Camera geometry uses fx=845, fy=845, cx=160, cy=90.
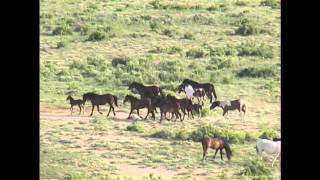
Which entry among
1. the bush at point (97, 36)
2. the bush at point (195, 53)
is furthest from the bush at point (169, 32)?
the bush at point (97, 36)

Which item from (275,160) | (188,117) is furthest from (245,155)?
(188,117)

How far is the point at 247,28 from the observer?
843 inches

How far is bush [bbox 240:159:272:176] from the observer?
1639 centimetres

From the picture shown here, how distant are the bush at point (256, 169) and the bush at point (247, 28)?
5.70 metres

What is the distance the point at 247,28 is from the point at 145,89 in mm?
3946

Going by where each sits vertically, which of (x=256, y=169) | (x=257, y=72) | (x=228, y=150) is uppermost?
(x=257, y=72)

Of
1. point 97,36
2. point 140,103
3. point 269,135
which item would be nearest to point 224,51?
point 97,36

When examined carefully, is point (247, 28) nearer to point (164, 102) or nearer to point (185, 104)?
point (185, 104)

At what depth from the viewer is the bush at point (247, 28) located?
21422mm

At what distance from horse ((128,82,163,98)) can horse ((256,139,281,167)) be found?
311cm

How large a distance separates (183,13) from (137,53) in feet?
8.15

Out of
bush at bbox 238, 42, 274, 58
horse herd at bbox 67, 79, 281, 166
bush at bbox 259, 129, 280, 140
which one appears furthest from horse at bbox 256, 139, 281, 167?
bush at bbox 238, 42, 274, 58
